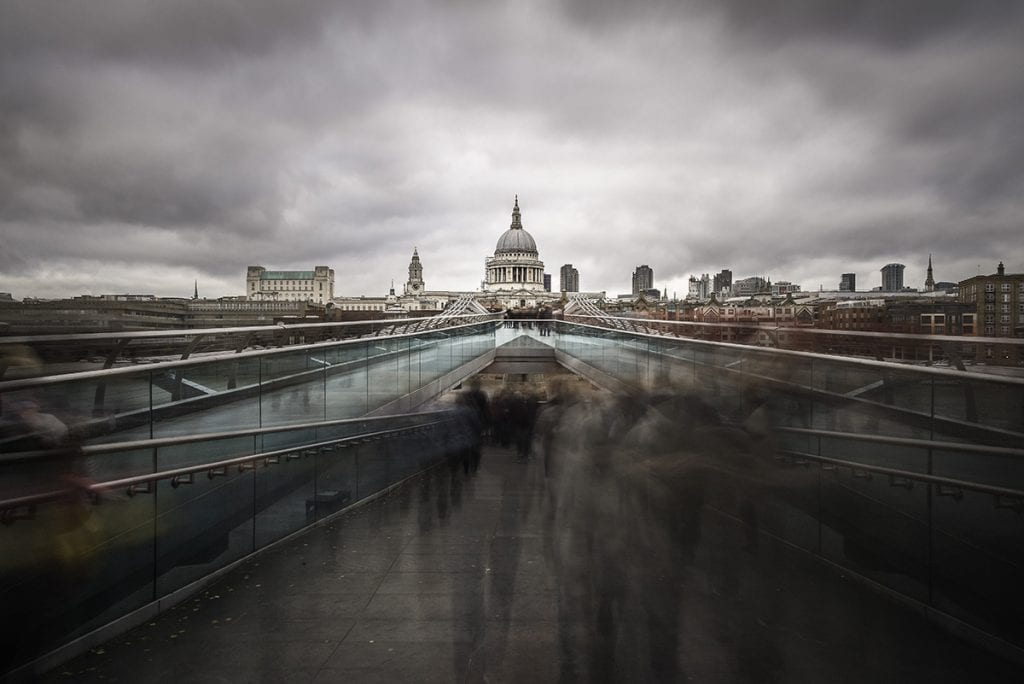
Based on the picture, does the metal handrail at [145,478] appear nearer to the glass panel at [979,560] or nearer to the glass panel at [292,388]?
the glass panel at [292,388]

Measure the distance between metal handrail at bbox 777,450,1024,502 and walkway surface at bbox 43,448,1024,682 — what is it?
93 centimetres

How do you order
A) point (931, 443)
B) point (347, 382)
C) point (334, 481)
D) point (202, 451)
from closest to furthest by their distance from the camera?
point (931, 443) → point (202, 451) → point (334, 481) → point (347, 382)

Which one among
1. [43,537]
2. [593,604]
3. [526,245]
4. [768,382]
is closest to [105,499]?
[43,537]

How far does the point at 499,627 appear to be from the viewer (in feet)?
13.8

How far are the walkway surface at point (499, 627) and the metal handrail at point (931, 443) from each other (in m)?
1.18

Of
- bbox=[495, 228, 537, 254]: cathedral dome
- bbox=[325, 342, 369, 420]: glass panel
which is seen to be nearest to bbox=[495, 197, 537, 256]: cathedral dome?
bbox=[495, 228, 537, 254]: cathedral dome

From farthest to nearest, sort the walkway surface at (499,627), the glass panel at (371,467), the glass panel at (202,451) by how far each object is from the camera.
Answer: the glass panel at (371,467), the glass panel at (202,451), the walkway surface at (499,627)

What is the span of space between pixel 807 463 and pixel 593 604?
108 inches

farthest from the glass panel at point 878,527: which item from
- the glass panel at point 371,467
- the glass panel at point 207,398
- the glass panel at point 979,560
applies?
the glass panel at point 207,398

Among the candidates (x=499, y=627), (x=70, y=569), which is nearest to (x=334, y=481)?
(x=70, y=569)

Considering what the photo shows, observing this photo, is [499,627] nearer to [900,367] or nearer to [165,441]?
[165,441]

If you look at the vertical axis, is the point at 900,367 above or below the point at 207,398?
above

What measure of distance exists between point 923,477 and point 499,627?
346 centimetres

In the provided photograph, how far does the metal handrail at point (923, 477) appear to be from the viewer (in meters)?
3.88
